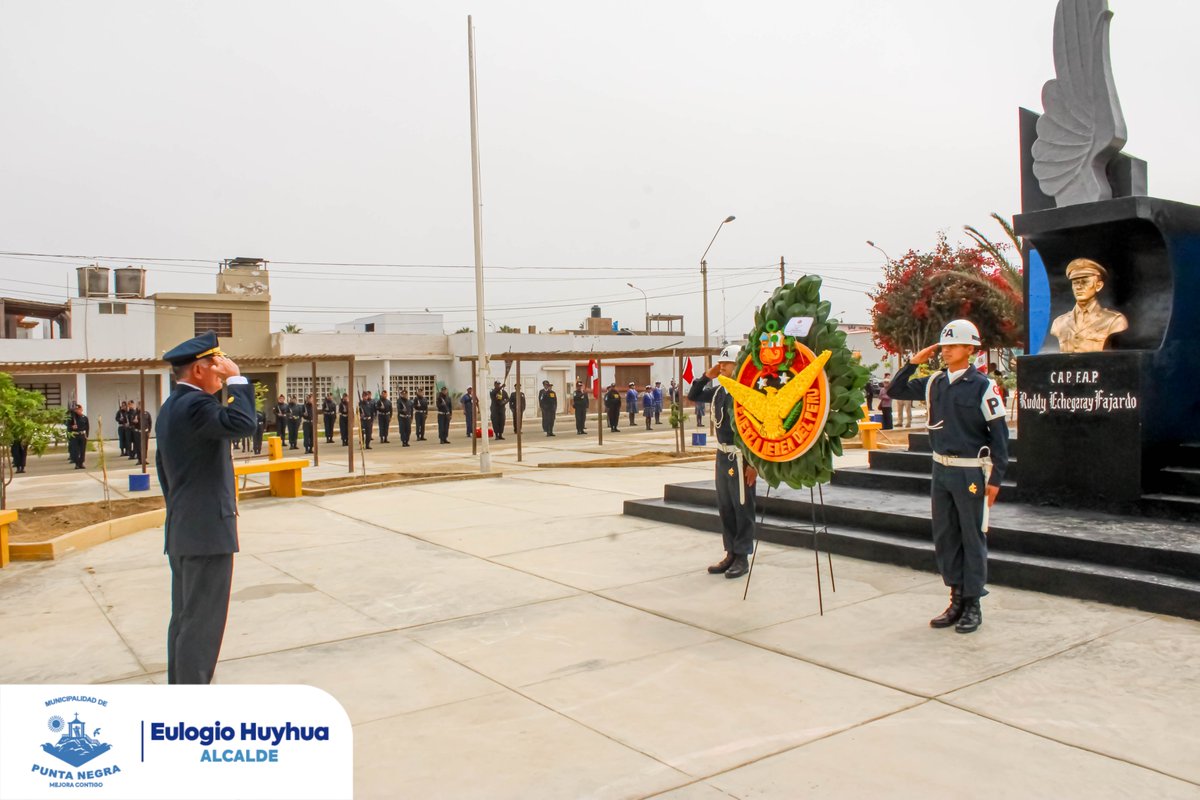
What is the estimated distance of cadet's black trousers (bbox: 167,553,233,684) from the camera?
410 cm

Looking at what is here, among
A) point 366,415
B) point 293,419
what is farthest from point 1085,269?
point 293,419

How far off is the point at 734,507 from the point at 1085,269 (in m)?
3.81

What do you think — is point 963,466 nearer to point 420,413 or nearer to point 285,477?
point 285,477

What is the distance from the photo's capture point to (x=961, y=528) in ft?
18.3

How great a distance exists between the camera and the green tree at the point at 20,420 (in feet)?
33.7

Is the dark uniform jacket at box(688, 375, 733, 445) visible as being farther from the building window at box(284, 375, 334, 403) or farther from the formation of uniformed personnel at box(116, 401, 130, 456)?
the building window at box(284, 375, 334, 403)

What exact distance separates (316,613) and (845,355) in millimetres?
4099

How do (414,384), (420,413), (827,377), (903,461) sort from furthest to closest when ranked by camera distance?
(414,384), (420,413), (903,461), (827,377)

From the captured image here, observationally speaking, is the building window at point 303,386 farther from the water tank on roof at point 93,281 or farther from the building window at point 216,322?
the water tank on roof at point 93,281

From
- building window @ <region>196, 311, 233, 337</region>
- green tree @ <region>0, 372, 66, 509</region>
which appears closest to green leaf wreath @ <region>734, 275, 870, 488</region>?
green tree @ <region>0, 372, 66, 509</region>

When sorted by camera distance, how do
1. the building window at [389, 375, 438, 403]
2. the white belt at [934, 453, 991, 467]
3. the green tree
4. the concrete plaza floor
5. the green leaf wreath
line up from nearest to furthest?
the concrete plaza floor → the white belt at [934, 453, 991, 467] → the green leaf wreath → the green tree → the building window at [389, 375, 438, 403]

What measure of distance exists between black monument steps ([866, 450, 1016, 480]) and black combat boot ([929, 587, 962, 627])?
3795 millimetres

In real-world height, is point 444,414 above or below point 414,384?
below
